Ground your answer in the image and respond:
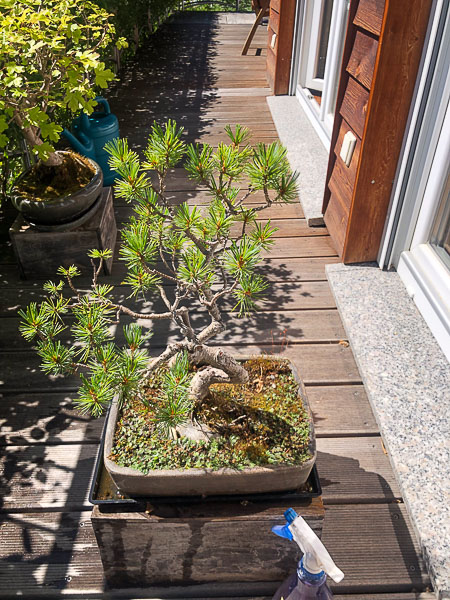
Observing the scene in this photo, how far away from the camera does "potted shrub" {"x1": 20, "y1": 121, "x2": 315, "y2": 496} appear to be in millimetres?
1326

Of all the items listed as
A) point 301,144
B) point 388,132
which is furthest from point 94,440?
point 301,144

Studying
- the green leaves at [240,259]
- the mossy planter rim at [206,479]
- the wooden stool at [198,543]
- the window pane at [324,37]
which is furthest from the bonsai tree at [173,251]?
the window pane at [324,37]

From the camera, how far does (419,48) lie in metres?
2.34

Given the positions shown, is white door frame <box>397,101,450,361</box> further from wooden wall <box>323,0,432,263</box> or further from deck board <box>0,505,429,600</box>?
deck board <box>0,505,429,600</box>

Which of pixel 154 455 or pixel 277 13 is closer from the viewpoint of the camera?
pixel 154 455

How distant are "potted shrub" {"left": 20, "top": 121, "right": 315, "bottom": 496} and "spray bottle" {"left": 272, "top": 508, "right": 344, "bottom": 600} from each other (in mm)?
198

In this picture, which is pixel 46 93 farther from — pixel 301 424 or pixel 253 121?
pixel 253 121

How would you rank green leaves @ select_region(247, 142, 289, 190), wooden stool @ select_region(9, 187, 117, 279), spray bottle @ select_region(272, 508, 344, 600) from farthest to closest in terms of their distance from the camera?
wooden stool @ select_region(9, 187, 117, 279) < green leaves @ select_region(247, 142, 289, 190) < spray bottle @ select_region(272, 508, 344, 600)

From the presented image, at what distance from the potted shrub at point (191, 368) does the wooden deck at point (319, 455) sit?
50 cm

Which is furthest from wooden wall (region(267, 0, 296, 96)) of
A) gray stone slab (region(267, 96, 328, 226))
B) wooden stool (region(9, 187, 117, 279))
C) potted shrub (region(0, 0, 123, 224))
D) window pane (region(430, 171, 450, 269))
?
window pane (region(430, 171, 450, 269))

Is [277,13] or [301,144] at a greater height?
[277,13]

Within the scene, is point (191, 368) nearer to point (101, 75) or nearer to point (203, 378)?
point (203, 378)

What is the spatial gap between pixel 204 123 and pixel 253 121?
0.51m

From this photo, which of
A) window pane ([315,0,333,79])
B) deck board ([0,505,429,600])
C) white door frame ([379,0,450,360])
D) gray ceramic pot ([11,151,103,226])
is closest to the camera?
deck board ([0,505,429,600])
